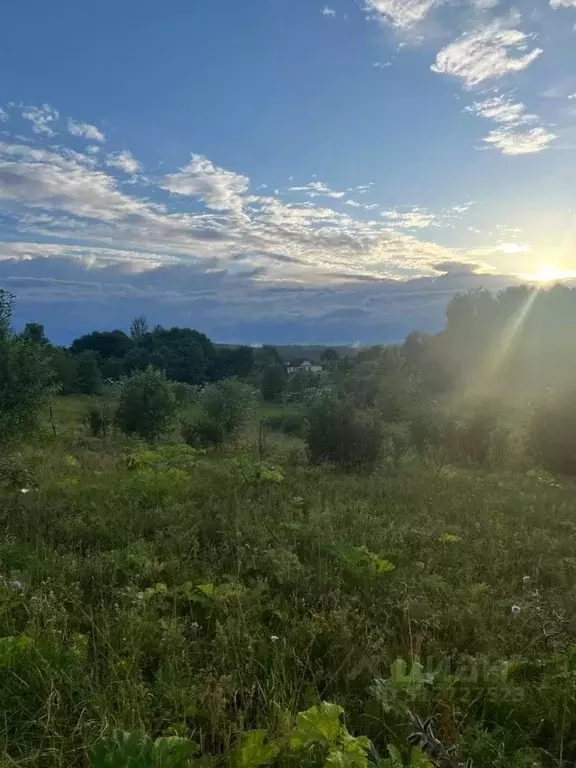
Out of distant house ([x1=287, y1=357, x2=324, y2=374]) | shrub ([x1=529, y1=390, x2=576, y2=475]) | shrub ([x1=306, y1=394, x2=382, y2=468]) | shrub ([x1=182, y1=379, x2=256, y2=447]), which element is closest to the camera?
shrub ([x1=306, y1=394, x2=382, y2=468])

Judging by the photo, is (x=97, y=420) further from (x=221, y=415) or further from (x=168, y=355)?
(x=168, y=355)

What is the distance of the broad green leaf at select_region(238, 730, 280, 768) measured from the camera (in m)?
2.12

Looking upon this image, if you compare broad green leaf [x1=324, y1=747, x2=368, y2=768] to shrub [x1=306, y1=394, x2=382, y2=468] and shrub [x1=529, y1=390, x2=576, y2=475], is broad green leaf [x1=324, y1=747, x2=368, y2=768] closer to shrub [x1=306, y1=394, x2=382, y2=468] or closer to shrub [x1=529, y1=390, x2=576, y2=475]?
shrub [x1=306, y1=394, x2=382, y2=468]

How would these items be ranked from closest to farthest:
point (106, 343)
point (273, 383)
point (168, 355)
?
point (273, 383) < point (168, 355) < point (106, 343)

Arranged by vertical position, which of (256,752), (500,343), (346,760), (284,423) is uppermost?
(500,343)

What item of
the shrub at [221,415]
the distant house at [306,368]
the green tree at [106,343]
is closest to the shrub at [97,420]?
the shrub at [221,415]

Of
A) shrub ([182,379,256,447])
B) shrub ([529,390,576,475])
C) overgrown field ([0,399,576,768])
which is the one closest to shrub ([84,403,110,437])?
shrub ([182,379,256,447])

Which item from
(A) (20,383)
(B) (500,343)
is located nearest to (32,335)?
(A) (20,383)

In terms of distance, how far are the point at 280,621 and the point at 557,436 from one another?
471 inches

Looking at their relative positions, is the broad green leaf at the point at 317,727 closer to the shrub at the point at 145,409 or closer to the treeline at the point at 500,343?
the shrub at the point at 145,409

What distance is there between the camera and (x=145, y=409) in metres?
20.0

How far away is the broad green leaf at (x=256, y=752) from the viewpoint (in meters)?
2.12

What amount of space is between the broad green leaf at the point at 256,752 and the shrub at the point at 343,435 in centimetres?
1047

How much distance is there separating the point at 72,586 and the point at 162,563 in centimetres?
72
